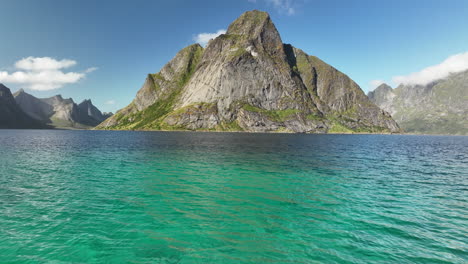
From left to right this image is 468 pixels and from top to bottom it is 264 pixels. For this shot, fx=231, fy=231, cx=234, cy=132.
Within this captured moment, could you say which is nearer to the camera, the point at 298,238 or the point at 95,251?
the point at 95,251

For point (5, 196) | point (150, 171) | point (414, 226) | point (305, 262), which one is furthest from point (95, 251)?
point (150, 171)

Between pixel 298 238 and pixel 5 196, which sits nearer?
pixel 298 238

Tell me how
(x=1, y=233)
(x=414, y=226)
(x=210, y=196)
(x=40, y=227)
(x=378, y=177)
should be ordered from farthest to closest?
(x=378, y=177) → (x=210, y=196) → (x=414, y=226) → (x=40, y=227) → (x=1, y=233)

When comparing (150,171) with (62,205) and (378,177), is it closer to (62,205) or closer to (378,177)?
(62,205)

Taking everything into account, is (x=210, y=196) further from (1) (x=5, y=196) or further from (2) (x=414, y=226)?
(1) (x=5, y=196)

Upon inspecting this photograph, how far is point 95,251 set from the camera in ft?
42.4

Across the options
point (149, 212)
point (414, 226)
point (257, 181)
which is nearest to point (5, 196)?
point (149, 212)

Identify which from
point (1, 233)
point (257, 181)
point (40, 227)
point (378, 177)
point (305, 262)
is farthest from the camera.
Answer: point (378, 177)

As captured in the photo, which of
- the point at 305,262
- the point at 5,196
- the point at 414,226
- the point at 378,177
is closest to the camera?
the point at 305,262

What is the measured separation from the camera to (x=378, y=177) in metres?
35.0

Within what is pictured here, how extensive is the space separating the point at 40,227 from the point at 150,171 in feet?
70.7

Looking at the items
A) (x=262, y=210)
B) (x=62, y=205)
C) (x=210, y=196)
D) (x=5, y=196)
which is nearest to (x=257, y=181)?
(x=210, y=196)

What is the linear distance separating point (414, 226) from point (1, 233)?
28.2 metres

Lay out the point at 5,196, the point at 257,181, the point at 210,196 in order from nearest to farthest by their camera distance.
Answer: the point at 5,196 → the point at 210,196 → the point at 257,181
